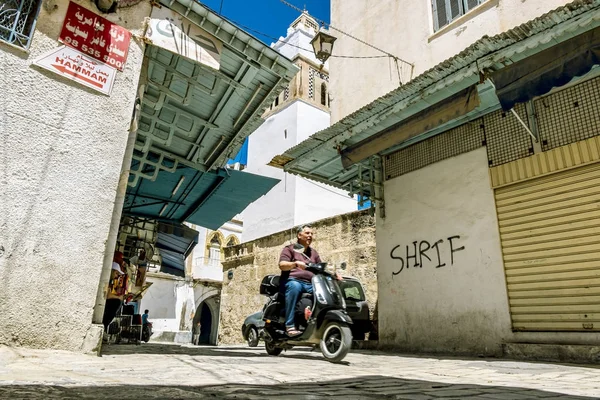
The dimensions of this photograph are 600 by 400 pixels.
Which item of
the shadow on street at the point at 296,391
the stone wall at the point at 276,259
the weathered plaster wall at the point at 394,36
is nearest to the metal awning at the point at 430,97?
the weathered plaster wall at the point at 394,36

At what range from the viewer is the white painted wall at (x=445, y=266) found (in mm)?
6246

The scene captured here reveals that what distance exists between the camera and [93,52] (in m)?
4.61

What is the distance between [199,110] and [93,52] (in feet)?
8.01

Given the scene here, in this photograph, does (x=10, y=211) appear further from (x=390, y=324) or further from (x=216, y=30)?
(x=390, y=324)

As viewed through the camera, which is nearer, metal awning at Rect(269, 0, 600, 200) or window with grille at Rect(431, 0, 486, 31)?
metal awning at Rect(269, 0, 600, 200)

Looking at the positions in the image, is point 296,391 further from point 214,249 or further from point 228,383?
point 214,249

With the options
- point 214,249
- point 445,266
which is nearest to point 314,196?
point 214,249

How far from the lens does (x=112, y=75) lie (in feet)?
15.4

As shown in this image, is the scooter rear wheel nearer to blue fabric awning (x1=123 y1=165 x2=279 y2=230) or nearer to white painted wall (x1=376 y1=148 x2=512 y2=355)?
white painted wall (x1=376 y1=148 x2=512 y2=355)

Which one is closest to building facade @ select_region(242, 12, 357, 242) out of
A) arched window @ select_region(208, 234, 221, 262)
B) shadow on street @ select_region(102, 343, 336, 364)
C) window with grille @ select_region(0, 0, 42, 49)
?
arched window @ select_region(208, 234, 221, 262)

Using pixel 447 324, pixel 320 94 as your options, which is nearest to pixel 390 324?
pixel 447 324

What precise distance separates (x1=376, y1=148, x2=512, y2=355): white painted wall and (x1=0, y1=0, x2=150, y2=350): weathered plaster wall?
5.43m

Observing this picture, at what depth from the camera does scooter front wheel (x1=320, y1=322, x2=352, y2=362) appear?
4348mm

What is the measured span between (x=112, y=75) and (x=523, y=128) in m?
6.01
